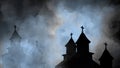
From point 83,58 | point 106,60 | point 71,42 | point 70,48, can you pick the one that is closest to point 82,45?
point 83,58

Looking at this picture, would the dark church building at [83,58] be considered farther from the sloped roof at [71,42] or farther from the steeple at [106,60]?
the sloped roof at [71,42]

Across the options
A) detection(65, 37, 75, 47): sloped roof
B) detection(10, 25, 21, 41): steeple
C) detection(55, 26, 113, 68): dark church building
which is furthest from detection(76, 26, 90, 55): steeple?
detection(10, 25, 21, 41): steeple

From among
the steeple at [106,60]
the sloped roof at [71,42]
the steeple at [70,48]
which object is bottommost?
the steeple at [106,60]

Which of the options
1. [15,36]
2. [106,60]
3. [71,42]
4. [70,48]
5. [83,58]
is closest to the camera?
[83,58]

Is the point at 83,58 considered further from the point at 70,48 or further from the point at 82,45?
the point at 70,48

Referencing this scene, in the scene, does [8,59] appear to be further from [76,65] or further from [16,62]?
[76,65]

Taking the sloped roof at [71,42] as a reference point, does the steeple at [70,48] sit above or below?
below

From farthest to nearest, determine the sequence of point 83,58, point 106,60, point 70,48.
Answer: point 70,48 < point 106,60 < point 83,58

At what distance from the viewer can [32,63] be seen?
66.5m

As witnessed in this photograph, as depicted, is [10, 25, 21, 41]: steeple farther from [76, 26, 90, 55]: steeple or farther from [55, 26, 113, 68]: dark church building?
[76, 26, 90, 55]: steeple

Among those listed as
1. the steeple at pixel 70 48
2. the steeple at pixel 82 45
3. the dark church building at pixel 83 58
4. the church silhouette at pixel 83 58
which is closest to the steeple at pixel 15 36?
the steeple at pixel 70 48

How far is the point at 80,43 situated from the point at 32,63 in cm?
1084

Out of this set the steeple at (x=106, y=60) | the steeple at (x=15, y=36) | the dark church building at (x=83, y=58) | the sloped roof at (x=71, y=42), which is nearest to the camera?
the dark church building at (x=83, y=58)

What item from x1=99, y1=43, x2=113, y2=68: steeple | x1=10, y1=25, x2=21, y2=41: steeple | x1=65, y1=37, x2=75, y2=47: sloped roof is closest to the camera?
x1=99, y1=43, x2=113, y2=68: steeple
